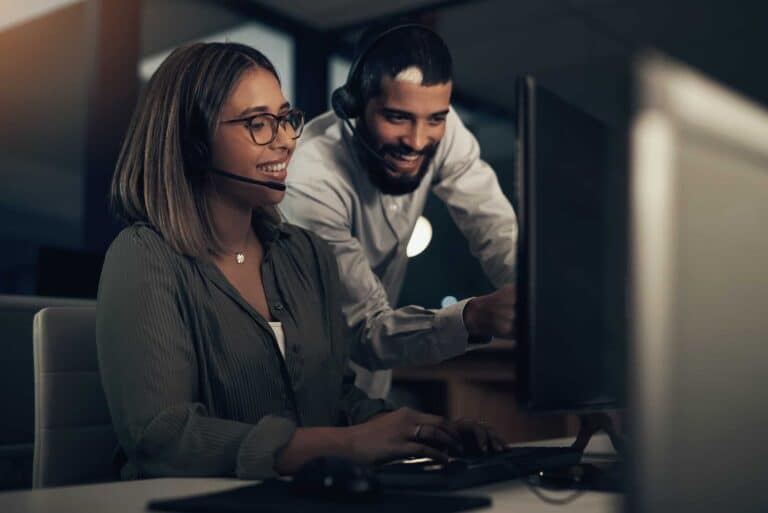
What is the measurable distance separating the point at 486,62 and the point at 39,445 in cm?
367

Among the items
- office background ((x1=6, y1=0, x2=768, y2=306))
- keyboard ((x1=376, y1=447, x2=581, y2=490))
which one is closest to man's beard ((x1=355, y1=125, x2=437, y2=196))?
office background ((x1=6, y1=0, x2=768, y2=306))

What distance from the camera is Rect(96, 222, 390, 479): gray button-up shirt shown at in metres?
0.98

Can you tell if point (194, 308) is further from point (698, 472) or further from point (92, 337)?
point (698, 472)

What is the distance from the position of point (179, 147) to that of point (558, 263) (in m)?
0.80

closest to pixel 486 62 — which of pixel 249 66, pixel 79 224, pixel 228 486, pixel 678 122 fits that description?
pixel 79 224

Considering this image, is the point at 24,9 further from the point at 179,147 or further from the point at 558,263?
the point at 558,263

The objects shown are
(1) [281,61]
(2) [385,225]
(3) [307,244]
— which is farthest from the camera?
(1) [281,61]

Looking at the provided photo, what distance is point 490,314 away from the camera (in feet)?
4.23

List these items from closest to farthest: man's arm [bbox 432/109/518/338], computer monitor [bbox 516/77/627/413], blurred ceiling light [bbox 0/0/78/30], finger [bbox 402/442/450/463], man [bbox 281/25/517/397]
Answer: computer monitor [bbox 516/77/627/413] < finger [bbox 402/442/450/463] < man [bbox 281/25/517/397] < man's arm [bbox 432/109/518/338] < blurred ceiling light [bbox 0/0/78/30]

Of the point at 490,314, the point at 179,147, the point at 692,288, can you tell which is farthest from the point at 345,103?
the point at 692,288

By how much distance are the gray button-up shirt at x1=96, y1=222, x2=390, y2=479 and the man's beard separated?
1.46 ft

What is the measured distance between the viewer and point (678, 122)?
395 millimetres

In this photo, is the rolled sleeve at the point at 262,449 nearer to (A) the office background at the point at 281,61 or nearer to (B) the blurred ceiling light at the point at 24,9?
(A) the office background at the point at 281,61

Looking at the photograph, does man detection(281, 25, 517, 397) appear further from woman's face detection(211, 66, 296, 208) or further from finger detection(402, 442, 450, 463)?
finger detection(402, 442, 450, 463)
